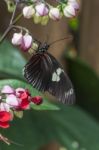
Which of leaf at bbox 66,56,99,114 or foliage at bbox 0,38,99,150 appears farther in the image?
leaf at bbox 66,56,99,114

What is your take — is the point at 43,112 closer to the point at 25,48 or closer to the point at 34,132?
the point at 34,132

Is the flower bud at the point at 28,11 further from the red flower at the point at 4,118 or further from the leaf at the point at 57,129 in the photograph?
the leaf at the point at 57,129

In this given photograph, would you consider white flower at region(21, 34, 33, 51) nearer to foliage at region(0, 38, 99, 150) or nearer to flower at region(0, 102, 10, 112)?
flower at region(0, 102, 10, 112)

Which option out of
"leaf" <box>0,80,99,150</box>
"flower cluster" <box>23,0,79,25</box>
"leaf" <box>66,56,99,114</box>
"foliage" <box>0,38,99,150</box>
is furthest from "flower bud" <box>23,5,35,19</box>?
"leaf" <box>66,56,99,114</box>

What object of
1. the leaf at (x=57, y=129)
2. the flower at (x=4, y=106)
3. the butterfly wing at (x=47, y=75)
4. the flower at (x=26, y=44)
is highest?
the flower at (x=26, y=44)

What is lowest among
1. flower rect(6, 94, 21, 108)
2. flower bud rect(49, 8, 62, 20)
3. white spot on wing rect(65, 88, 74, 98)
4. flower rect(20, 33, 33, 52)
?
flower rect(6, 94, 21, 108)

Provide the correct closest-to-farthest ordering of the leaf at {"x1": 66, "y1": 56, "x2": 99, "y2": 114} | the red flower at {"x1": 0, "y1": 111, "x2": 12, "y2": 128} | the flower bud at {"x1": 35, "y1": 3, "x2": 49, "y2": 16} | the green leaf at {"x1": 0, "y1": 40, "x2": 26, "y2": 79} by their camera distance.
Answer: the red flower at {"x1": 0, "y1": 111, "x2": 12, "y2": 128} → the flower bud at {"x1": 35, "y1": 3, "x2": 49, "y2": 16} → the green leaf at {"x1": 0, "y1": 40, "x2": 26, "y2": 79} → the leaf at {"x1": 66, "y1": 56, "x2": 99, "y2": 114}

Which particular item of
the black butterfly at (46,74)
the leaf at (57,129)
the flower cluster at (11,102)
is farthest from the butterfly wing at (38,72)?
the leaf at (57,129)
